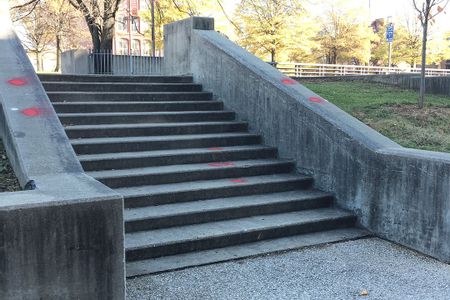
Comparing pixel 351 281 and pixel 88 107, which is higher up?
pixel 88 107

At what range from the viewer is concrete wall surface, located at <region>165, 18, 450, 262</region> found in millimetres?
4777

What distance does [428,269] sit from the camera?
4.47m

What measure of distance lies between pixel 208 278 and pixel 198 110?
415 centimetres

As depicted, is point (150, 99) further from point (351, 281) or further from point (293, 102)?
point (351, 281)

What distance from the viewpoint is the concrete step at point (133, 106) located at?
22.4 ft

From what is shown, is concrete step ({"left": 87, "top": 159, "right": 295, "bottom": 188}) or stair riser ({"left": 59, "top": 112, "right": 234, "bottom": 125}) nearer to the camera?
concrete step ({"left": 87, "top": 159, "right": 295, "bottom": 188})

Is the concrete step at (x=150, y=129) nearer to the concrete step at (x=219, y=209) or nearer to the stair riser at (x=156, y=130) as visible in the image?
the stair riser at (x=156, y=130)

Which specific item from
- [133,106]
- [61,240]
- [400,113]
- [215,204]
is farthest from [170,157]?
[400,113]

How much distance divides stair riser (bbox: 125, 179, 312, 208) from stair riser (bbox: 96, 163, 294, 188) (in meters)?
0.37

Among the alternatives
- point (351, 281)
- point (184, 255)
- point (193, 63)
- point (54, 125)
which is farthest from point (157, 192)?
point (193, 63)

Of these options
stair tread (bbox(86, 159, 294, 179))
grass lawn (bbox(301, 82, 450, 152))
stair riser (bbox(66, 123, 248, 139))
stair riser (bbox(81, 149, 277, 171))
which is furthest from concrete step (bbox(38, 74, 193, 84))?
grass lawn (bbox(301, 82, 450, 152))

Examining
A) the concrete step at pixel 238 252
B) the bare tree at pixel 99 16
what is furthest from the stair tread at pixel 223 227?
the bare tree at pixel 99 16

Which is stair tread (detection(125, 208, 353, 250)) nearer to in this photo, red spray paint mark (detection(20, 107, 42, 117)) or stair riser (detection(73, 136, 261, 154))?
red spray paint mark (detection(20, 107, 42, 117))

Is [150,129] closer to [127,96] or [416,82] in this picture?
[127,96]
